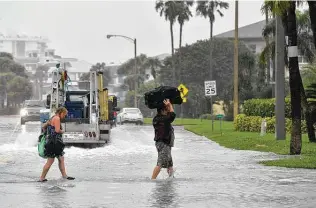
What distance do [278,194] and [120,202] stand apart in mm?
2916

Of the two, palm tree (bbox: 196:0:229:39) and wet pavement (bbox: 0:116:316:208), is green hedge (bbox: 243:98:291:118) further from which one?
palm tree (bbox: 196:0:229:39)

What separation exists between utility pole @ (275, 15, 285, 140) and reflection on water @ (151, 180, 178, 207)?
14744 millimetres

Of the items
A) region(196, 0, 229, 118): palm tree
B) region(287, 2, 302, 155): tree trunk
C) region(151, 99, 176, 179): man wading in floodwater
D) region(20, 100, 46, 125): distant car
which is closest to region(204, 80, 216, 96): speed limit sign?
region(20, 100, 46, 125): distant car

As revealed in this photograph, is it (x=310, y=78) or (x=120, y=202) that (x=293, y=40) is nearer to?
(x=120, y=202)

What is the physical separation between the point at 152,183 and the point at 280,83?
15258 mm

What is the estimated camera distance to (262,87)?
79.3 metres

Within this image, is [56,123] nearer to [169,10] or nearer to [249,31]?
[169,10]

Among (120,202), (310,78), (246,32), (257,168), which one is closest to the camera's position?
(120,202)

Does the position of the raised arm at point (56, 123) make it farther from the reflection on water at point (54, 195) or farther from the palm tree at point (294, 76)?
the palm tree at point (294, 76)

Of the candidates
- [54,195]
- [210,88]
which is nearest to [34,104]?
[210,88]

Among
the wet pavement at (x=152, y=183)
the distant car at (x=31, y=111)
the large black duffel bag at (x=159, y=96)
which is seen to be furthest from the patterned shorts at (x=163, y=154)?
the distant car at (x=31, y=111)

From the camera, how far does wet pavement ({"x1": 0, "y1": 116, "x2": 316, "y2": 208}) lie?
43.7 feet

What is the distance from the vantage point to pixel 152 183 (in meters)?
16.4

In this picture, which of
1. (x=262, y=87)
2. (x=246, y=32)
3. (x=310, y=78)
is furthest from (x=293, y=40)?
(x=246, y=32)
